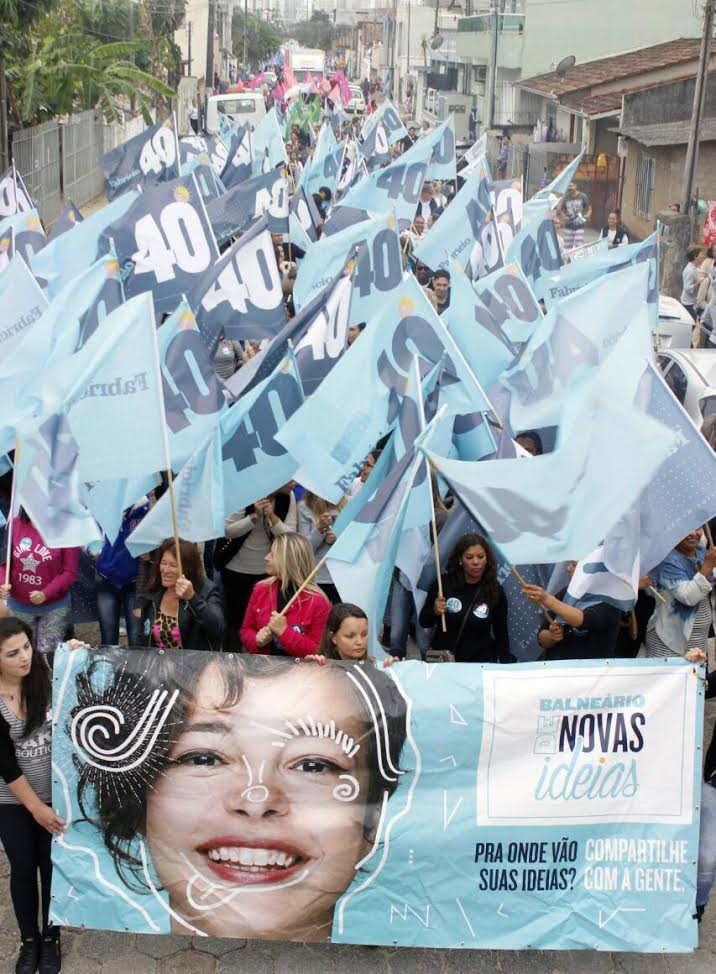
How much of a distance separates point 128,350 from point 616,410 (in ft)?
7.87

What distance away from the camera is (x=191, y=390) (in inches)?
296

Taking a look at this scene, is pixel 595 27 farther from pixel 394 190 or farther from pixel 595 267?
pixel 595 267

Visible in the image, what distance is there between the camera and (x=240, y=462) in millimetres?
7312

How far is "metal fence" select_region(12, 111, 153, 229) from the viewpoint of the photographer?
2728cm

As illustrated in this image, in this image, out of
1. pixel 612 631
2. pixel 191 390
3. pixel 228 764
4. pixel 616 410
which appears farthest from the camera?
pixel 191 390

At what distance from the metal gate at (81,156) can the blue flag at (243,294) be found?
23.5 m

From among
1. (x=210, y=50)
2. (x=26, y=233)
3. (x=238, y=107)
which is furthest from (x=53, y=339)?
(x=210, y=50)

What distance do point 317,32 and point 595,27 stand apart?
431 ft

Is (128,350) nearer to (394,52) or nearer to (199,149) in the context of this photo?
(199,149)

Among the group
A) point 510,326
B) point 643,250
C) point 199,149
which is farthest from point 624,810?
point 199,149

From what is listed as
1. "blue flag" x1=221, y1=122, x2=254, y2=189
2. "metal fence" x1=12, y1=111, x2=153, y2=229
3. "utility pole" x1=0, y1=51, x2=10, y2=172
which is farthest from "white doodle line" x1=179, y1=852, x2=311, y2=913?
"metal fence" x1=12, y1=111, x2=153, y2=229

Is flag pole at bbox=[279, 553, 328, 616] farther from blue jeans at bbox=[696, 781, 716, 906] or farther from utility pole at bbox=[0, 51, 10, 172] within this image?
utility pole at bbox=[0, 51, 10, 172]

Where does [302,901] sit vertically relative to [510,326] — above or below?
below

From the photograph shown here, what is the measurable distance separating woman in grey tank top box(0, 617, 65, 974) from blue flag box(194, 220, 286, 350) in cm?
469
